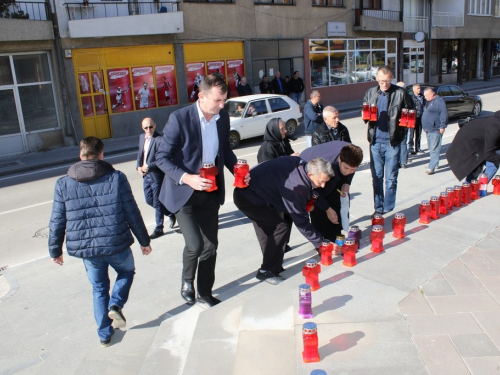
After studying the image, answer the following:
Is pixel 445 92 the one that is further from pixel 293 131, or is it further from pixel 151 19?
pixel 151 19

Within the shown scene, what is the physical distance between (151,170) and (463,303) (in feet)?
14.5

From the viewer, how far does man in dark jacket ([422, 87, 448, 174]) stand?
32.2ft

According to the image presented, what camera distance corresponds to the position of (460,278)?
179 inches

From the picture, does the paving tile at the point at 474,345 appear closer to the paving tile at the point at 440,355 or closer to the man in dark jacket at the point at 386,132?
the paving tile at the point at 440,355

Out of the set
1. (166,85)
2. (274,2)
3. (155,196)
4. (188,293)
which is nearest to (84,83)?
(166,85)

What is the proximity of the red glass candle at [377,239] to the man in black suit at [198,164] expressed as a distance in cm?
168

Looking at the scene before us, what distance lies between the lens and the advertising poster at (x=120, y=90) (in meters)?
17.9

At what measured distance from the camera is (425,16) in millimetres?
33250

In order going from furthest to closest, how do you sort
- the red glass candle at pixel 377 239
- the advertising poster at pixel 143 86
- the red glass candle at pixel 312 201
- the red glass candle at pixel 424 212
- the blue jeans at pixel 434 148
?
the advertising poster at pixel 143 86
the blue jeans at pixel 434 148
the red glass candle at pixel 424 212
the red glass candle at pixel 377 239
the red glass candle at pixel 312 201

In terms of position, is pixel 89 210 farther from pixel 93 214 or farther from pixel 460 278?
pixel 460 278

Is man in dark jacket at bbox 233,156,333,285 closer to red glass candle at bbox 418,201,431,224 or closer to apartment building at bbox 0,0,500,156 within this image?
red glass candle at bbox 418,201,431,224

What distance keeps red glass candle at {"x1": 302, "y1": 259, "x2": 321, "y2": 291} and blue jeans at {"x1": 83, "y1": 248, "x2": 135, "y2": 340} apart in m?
1.57

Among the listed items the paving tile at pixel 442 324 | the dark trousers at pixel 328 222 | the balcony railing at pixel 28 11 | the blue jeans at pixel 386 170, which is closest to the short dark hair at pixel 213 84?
the dark trousers at pixel 328 222

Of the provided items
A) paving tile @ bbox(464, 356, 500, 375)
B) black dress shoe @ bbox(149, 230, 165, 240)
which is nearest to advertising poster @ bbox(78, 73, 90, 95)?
black dress shoe @ bbox(149, 230, 165, 240)
